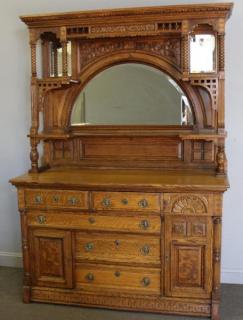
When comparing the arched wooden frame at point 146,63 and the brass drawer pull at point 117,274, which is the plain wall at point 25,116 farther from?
the brass drawer pull at point 117,274

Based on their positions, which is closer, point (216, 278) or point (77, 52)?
point (216, 278)

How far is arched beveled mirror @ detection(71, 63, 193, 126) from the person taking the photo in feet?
9.58

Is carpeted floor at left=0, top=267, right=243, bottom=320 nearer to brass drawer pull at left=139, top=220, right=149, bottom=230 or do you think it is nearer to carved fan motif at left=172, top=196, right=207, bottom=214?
brass drawer pull at left=139, top=220, right=149, bottom=230

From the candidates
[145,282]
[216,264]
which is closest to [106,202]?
[145,282]

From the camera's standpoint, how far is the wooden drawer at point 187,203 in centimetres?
249

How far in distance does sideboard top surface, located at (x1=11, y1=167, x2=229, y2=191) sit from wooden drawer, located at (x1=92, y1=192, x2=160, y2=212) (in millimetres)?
50

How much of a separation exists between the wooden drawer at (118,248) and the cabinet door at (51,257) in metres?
0.09

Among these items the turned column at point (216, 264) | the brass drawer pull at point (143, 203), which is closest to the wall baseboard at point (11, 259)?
the brass drawer pull at point (143, 203)

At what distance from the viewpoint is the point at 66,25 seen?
277 cm

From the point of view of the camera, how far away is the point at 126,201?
256cm

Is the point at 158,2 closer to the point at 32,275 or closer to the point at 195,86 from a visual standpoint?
the point at 195,86

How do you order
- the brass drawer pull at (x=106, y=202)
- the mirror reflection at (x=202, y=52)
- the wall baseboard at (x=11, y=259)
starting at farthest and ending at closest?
the wall baseboard at (x=11, y=259) → the mirror reflection at (x=202, y=52) → the brass drawer pull at (x=106, y=202)

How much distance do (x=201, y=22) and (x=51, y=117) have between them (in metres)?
1.28

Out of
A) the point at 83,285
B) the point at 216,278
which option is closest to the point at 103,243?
the point at 83,285
